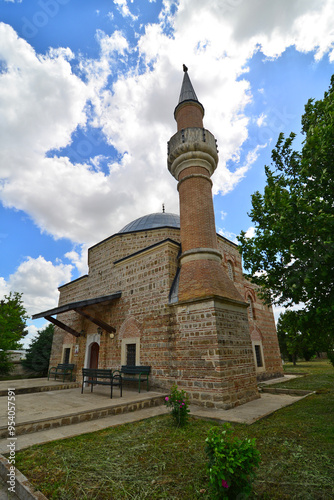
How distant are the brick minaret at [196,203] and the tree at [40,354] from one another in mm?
15424

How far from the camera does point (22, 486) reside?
9.18ft

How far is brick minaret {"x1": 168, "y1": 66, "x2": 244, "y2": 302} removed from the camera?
318 inches

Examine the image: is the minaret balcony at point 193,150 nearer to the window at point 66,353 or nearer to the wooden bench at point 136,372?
the wooden bench at point 136,372

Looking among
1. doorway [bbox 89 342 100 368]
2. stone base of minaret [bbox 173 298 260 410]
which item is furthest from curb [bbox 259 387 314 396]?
doorway [bbox 89 342 100 368]

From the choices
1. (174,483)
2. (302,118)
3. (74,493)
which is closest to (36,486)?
(74,493)

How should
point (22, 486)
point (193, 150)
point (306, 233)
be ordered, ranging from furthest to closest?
point (193, 150), point (306, 233), point (22, 486)

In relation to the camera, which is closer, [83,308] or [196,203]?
[196,203]

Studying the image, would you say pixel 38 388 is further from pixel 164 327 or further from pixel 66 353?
pixel 164 327

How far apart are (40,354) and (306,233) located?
2027 cm

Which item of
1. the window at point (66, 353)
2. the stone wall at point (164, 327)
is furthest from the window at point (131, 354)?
the window at point (66, 353)

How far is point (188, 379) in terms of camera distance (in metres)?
7.20

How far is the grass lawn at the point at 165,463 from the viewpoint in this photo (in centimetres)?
271

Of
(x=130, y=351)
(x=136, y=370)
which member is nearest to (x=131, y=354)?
(x=130, y=351)

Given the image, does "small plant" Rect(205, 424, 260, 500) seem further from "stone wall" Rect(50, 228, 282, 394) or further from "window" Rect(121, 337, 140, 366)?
"window" Rect(121, 337, 140, 366)
